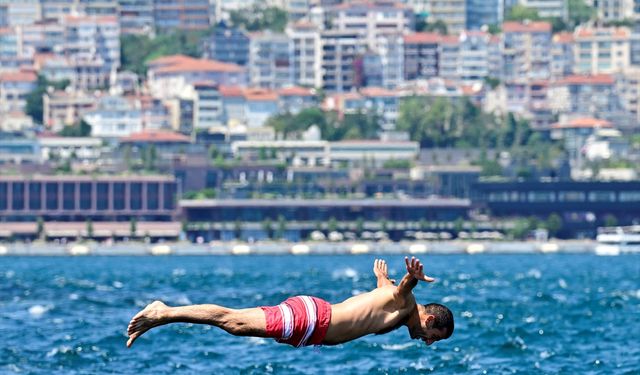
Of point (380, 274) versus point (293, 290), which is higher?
point (380, 274)

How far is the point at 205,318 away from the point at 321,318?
1453 millimetres

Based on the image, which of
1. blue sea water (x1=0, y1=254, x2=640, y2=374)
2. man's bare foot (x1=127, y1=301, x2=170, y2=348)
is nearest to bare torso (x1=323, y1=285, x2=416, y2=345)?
blue sea water (x1=0, y1=254, x2=640, y2=374)

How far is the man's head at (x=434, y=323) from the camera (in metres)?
30.1

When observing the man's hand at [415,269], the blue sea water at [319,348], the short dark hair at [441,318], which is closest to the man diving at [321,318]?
the short dark hair at [441,318]

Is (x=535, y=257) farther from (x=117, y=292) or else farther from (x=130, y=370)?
(x=130, y=370)

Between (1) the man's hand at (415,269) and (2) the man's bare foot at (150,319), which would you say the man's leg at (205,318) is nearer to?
(2) the man's bare foot at (150,319)

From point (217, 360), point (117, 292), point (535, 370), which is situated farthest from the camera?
point (117, 292)

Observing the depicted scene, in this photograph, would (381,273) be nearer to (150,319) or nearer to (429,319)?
(429,319)

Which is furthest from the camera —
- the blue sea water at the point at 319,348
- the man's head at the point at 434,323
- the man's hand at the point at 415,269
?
the blue sea water at the point at 319,348

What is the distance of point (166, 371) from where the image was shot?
49.1 metres

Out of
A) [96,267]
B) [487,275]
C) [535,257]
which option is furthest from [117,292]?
[535,257]

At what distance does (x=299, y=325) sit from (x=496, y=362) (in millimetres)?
21534

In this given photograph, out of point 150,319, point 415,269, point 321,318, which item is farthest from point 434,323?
point 150,319

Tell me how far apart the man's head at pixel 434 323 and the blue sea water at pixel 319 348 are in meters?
1.68
